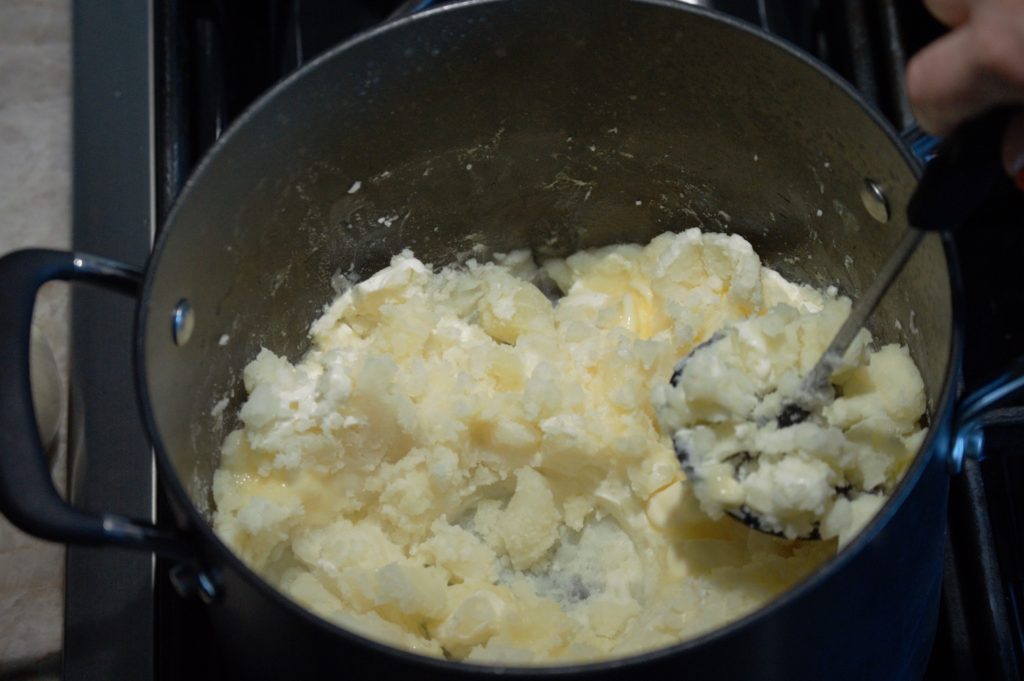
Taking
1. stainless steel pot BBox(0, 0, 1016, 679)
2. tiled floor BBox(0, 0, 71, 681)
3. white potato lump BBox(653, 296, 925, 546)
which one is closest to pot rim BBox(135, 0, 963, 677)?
stainless steel pot BBox(0, 0, 1016, 679)

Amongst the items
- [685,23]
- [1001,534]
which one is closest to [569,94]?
[685,23]

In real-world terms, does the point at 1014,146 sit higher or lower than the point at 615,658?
higher

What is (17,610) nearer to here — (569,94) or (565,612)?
(565,612)

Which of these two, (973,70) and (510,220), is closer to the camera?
(973,70)

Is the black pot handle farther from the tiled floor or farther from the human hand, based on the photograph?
the human hand

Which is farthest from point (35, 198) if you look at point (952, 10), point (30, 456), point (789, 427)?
point (952, 10)

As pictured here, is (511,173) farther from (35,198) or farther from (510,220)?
(35,198)

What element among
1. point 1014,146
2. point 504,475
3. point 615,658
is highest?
point 1014,146
